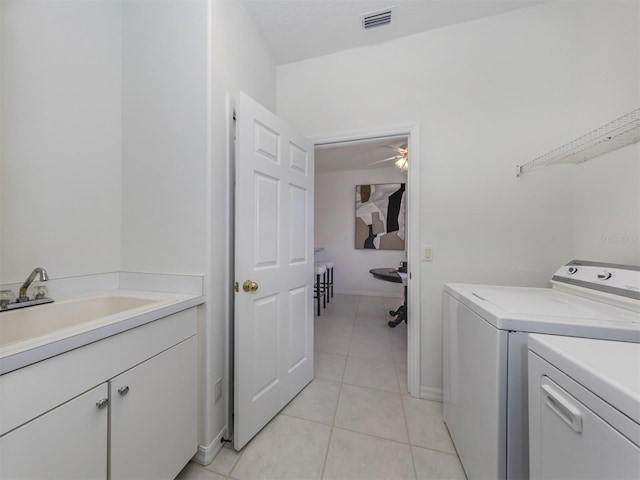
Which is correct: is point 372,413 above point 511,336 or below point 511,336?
below

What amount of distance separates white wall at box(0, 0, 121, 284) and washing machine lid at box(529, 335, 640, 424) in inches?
84.2

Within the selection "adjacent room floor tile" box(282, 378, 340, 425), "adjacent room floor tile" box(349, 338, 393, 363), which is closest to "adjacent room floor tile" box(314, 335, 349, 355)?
"adjacent room floor tile" box(349, 338, 393, 363)

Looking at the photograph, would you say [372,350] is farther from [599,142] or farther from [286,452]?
[599,142]

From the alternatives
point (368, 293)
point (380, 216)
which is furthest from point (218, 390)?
point (380, 216)

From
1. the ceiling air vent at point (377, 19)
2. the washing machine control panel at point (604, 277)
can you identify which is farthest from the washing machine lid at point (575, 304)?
the ceiling air vent at point (377, 19)

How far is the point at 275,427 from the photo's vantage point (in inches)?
56.4

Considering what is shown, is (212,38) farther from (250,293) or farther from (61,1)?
(250,293)

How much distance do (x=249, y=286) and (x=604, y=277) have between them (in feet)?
5.70

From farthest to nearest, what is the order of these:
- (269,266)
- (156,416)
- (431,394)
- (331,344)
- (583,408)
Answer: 1. (331,344)
2. (431,394)
3. (269,266)
4. (156,416)
5. (583,408)

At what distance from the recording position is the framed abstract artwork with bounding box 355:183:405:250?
4.39 m

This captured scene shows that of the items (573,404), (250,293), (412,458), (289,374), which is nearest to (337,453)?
(412,458)

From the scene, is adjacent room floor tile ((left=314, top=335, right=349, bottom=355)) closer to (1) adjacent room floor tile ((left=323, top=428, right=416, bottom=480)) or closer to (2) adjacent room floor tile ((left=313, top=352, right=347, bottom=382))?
(2) adjacent room floor tile ((left=313, top=352, right=347, bottom=382))

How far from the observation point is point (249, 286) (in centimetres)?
130

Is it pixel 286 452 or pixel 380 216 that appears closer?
pixel 286 452
